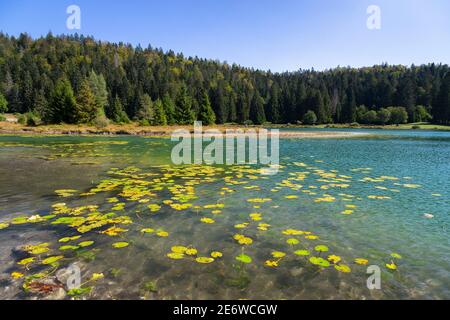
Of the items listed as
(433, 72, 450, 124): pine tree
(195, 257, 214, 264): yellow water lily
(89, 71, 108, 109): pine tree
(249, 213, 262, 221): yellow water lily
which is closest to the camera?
(195, 257, 214, 264): yellow water lily

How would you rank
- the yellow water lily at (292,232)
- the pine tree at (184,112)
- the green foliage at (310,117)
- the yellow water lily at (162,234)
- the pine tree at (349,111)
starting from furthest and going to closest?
the pine tree at (349,111) → the green foliage at (310,117) → the pine tree at (184,112) → the yellow water lily at (292,232) → the yellow water lily at (162,234)

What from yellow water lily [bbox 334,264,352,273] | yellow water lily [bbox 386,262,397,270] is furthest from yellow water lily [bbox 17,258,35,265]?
yellow water lily [bbox 386,262,397,270]

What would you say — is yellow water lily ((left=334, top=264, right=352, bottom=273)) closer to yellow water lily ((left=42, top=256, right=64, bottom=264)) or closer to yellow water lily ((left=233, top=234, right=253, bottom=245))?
yellow water lily ((left=233, top=234, right=253, bottom=245))

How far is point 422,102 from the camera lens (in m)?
139

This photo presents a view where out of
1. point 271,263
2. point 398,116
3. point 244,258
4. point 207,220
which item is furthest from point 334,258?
point 398,116

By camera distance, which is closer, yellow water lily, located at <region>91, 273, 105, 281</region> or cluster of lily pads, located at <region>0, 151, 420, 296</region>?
yellow water lily, located at <region>91, 273, 105, 281</region>

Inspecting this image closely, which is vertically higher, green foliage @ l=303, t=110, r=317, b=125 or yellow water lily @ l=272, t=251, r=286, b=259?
green foliage @ l=303, t=110, r=317, b=125

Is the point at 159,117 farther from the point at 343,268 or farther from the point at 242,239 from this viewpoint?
the point at 343,268

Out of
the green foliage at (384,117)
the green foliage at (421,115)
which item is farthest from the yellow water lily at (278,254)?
the green foliage at (421,115)

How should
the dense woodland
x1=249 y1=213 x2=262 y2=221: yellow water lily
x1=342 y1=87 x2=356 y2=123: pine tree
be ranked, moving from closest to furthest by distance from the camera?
x1=249 y1=213 x2=262 y2=221: yellow water lily → the dense woodland → x1=342 y1=87 x2=356 y2=123: pine tree

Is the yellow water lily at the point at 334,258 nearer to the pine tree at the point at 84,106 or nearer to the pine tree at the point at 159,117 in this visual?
the pine tree at the point at 84,106

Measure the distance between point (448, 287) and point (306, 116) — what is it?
129174 mm

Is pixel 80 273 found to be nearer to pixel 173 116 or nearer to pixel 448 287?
pixel 448 287
